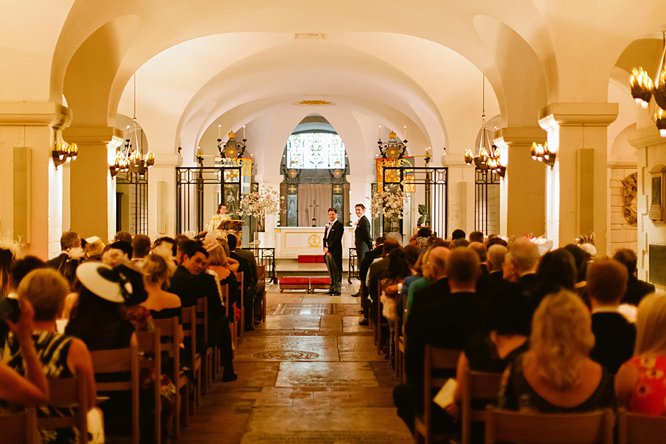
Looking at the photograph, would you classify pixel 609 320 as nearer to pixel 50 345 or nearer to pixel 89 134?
pixel 50 345

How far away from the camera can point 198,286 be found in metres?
6.47

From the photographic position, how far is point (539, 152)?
33.1 ft

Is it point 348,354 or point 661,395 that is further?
point 348,354

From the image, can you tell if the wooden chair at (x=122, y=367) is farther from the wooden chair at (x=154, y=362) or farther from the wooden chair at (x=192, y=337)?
the wooden chair at (x=192, y=337)

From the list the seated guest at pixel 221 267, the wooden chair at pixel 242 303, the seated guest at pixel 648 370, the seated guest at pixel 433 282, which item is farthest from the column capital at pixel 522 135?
the seated guest at pixel 648 370

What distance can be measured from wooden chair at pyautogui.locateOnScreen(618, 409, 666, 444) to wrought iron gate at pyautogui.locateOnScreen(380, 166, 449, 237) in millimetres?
13711

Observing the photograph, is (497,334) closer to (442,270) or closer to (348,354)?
(442,270)

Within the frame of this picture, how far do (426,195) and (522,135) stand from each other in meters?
6.28

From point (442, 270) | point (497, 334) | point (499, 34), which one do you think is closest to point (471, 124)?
point (499, 34)

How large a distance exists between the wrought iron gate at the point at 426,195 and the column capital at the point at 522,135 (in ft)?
13.3

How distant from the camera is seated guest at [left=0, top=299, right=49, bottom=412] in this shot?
300cm

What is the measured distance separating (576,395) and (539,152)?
7.54 meters

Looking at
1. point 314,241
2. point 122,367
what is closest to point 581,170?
point 122,367

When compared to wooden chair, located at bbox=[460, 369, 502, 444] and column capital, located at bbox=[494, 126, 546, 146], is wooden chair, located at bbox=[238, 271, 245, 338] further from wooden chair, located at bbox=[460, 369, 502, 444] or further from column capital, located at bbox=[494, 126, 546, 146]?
wooden chair, located at bbox=[460, 369, 502, 444]
